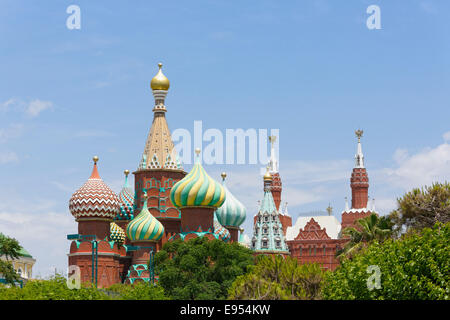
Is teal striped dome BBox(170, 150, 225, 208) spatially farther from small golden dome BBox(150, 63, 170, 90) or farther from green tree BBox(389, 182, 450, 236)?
green tree BBox(389, 182, 450, 236)

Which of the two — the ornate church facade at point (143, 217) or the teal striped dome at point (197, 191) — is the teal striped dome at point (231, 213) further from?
the teal striped dome at point (197, 191)

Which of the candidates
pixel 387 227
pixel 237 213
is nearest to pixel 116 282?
pixel 237 213

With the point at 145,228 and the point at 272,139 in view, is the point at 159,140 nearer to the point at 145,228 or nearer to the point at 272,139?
the point at 145,228

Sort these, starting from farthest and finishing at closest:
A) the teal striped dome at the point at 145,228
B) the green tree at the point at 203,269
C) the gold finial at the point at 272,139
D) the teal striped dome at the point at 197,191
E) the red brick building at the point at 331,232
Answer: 1. the gold finial at the point at 272,139
2. the red brick building at the point at 331,232
3. the teal striped dome at the point at 145,228
4. the teal striped dome at the point at 197,191
5. the green tree at the point at 203,269

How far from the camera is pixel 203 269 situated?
50.0 metres

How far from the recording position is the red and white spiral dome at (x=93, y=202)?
58781mm

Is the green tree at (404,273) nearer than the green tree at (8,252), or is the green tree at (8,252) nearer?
the green tree at (404,273)

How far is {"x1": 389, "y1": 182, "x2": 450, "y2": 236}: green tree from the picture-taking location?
1780 inches

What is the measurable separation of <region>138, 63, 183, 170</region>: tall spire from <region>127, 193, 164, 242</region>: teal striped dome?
4.84 m

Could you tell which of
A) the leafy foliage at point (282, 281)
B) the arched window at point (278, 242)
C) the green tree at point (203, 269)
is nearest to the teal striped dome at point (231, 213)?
the arched window at point (278, 242)

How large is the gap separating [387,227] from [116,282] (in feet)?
75.5

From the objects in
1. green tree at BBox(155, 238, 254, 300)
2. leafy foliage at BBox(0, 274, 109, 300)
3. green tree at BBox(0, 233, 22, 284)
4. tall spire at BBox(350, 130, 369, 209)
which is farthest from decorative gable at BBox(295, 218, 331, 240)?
leafy foliage at BBox(0, 274, 109, 300)

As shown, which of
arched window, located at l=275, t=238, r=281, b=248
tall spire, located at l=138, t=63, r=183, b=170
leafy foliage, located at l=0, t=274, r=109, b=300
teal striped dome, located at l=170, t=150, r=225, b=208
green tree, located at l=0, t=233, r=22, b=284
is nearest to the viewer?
leafy foliage, located at l=0, t=274, r=109, b=300

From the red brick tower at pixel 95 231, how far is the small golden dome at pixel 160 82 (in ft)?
29.4
